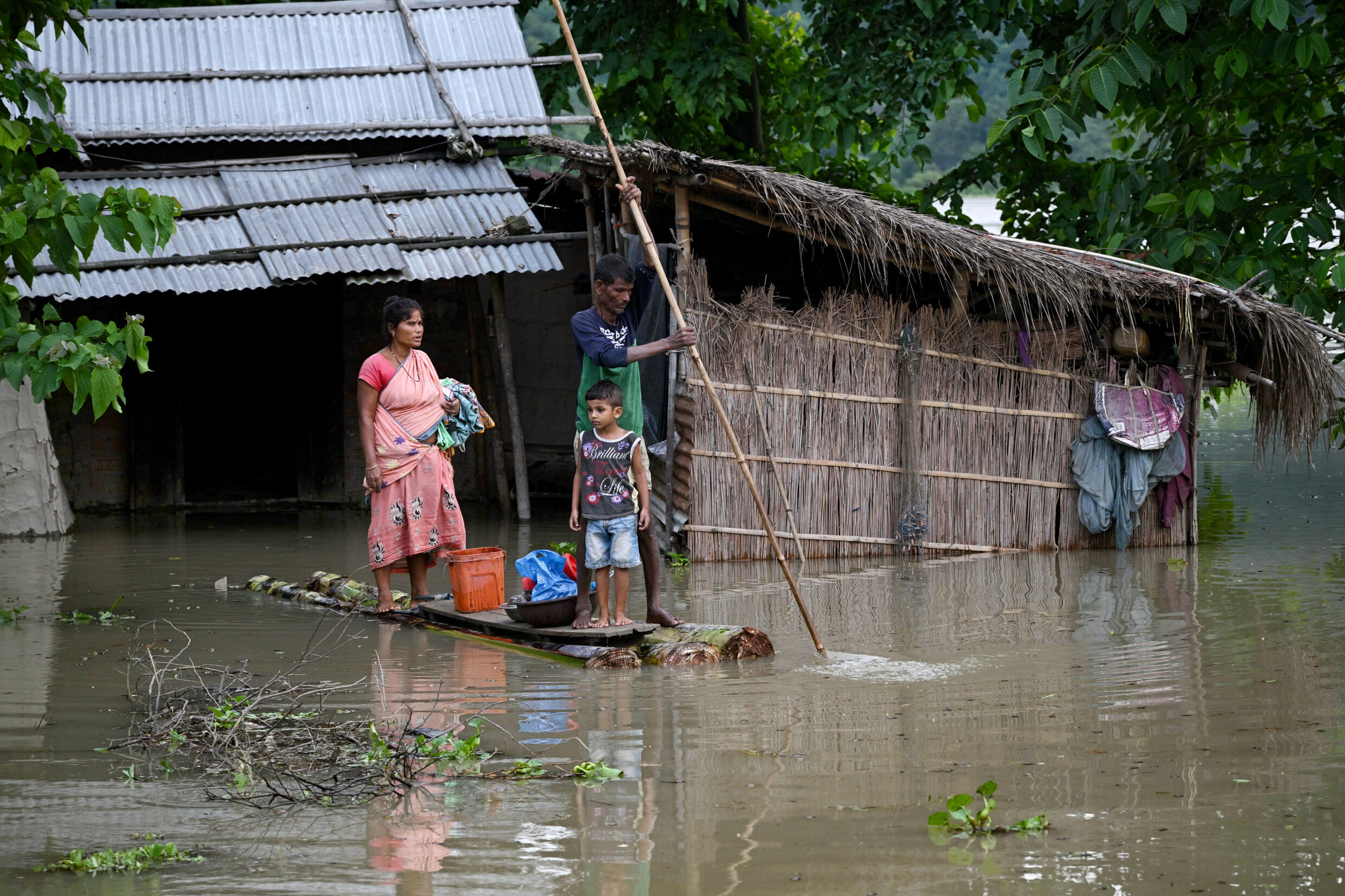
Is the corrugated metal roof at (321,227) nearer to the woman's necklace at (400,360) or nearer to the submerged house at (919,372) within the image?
the submerged house at (919,372)

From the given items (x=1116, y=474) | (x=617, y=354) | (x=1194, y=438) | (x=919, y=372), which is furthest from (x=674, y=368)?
(x=1194, y=438)

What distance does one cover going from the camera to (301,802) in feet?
11.5

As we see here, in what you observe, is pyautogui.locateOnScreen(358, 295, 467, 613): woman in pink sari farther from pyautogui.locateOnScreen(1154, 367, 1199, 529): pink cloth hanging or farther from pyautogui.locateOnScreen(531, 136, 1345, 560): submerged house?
pyautogui.locateOnScreen(1154, 367, 1199, 529): pink cloth hanging

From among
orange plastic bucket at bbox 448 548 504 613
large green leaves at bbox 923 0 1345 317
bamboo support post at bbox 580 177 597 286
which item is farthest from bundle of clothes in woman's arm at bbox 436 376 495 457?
large green leaves at bbox 923 0 1345 317

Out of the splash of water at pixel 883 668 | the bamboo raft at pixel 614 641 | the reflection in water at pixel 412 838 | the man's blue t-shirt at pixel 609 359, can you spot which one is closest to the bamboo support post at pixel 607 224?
the man's blue t-shirt at pixel 609 359

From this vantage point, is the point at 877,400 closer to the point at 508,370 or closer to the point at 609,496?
the point at 508,370

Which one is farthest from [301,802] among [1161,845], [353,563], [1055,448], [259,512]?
[259,512]

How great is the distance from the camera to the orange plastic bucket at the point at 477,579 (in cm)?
612

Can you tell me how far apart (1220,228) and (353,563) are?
6.99 m

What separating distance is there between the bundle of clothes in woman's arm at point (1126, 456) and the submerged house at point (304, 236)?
4203 millimetres

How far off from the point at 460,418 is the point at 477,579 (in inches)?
42.6

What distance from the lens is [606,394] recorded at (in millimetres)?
5512

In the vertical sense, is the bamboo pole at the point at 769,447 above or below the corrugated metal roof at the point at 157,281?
below

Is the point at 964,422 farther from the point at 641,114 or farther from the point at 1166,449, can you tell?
the point at 641,114
